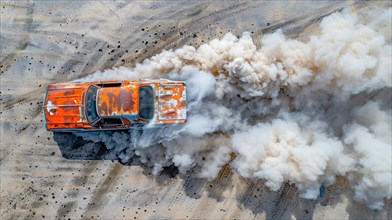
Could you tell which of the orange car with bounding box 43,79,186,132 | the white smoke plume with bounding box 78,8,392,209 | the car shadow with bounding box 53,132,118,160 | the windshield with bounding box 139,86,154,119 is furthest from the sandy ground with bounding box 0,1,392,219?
the windshield with bounding box 139,86,154,119

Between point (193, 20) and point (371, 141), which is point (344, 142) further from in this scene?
point (193, 20)

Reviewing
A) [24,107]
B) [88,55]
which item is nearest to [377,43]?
[88,55]

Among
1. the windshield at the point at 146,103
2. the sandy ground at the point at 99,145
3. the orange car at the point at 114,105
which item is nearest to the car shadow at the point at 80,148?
the sandy ground at the point at 99,145

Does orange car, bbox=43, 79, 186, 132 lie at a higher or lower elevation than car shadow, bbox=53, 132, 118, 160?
higher

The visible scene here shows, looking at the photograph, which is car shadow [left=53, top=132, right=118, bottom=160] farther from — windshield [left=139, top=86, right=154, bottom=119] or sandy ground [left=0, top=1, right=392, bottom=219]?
windshield [left=139, top=86, right=154, bottom=119]

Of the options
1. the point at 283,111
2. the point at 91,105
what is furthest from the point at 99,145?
the point at 283,111

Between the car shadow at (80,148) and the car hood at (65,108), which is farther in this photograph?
the car shadow at (80,148)

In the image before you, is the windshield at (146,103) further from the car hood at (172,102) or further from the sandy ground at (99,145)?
the sandy ground at (99,145)

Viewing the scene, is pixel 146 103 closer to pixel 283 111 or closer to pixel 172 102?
pixel 172 102
